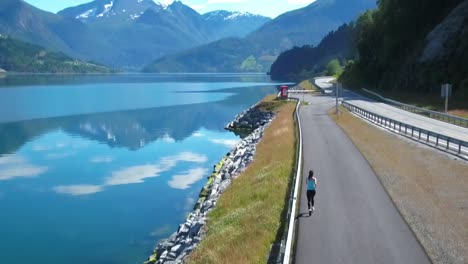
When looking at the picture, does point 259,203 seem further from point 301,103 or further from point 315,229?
point 301,103

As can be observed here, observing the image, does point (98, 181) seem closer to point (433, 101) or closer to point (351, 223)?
point (351, 223)

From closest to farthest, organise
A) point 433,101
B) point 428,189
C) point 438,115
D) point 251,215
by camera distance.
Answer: point 251,215 → point 428,189 → point 438,115 → point 433,101

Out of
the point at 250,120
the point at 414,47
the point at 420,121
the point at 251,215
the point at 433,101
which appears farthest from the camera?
the point at 414,47

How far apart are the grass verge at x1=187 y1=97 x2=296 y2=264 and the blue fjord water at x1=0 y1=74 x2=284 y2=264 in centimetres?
522

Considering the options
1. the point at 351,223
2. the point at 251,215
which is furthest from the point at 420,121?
the point at 351,223

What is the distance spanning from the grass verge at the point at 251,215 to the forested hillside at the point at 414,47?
46.4 meters

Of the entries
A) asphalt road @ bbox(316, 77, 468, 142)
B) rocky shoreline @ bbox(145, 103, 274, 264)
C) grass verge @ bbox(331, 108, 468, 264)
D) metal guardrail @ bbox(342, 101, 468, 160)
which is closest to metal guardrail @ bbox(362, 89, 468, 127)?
asphalt road @ bbox(316, 77, 468, 142)

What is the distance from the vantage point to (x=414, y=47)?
94062 mm

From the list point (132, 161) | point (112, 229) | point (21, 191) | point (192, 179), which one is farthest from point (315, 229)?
point (132, 161)

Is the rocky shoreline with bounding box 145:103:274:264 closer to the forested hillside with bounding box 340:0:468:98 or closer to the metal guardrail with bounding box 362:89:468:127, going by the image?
the metal guardrail with bounding box 362:89:468:127

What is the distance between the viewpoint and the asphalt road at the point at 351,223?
1755 centimetres

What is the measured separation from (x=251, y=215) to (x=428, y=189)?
31.4 feet

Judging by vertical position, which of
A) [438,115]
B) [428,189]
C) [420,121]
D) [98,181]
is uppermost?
[428,189]

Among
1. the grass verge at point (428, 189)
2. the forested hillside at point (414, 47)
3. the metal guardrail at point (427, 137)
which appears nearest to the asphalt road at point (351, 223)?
the grass verge at point (428, 189)
